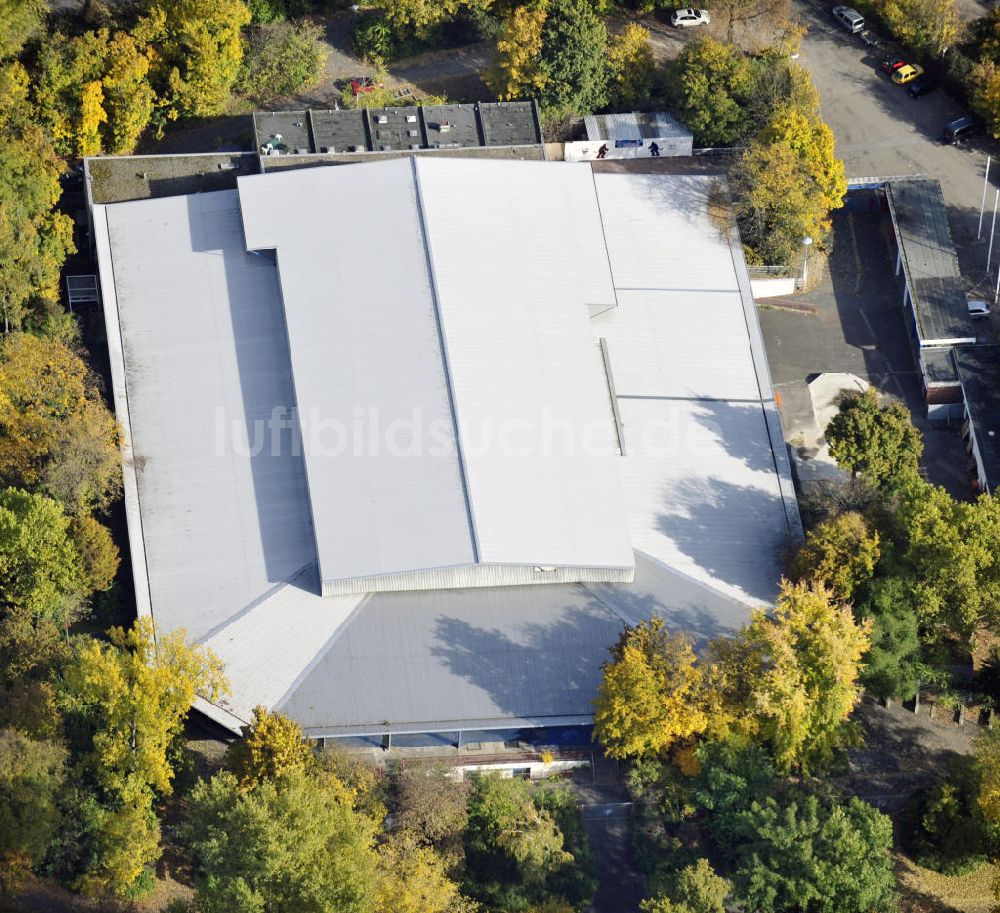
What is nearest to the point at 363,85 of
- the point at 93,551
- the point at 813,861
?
the point at 93,551

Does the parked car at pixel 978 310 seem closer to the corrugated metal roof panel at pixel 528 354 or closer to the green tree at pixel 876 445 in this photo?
the green tree at pixel 876 445

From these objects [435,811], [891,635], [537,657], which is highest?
[537,657]

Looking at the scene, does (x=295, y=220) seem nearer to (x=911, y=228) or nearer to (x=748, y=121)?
(x=748, y=121)

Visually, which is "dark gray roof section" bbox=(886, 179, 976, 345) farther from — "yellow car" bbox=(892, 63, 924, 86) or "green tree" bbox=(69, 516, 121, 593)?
"green tree" bbox=(69, 516, 121, 593)

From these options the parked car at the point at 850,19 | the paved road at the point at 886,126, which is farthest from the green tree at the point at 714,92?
the parked car at the point at 850,19

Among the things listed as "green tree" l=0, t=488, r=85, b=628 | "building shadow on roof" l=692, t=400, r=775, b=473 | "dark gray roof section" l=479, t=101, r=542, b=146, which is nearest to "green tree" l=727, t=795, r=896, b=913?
"building shadow on roof" l=692, t=400, r=775, b=473

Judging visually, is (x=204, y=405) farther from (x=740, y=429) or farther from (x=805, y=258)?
(x=805, y=258)

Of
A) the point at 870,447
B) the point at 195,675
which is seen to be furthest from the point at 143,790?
the point at 870,447
